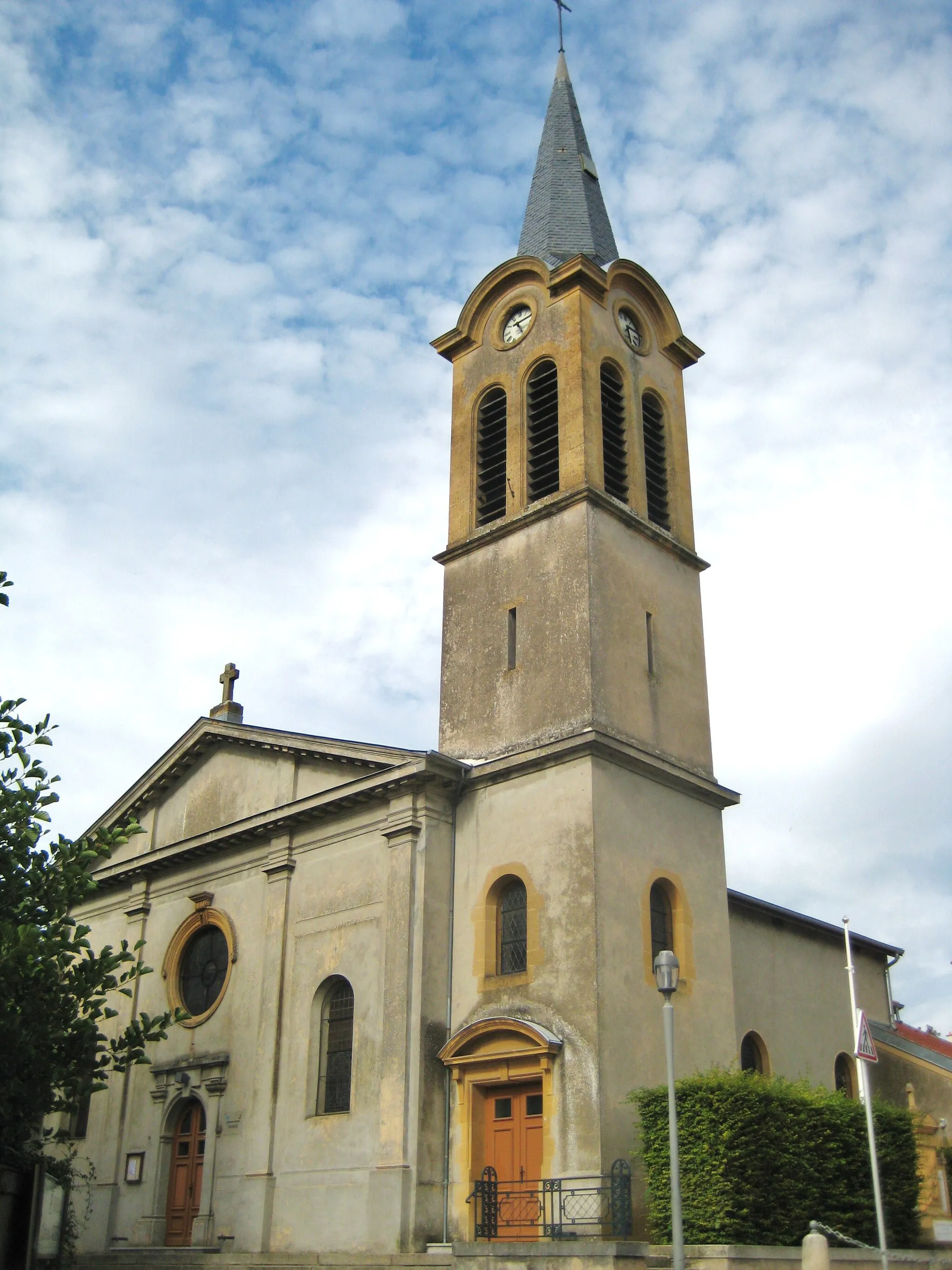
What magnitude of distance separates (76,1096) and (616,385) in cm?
1733

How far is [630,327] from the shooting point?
28.4 metres

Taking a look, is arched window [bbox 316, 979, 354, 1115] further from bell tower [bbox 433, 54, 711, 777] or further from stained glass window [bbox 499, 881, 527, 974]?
bell tower [bbox 433, 54, 711, 777]

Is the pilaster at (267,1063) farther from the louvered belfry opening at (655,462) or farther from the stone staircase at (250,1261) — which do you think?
the louvered belfry opening at (655,462)

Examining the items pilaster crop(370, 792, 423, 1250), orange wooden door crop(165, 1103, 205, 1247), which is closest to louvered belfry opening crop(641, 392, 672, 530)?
pilaster crop(370, 792, 423, 1250)

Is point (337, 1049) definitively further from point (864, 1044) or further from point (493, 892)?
point (864, 1044)

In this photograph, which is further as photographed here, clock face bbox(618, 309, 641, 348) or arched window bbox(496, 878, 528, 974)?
clock face bbox(618, 309, 641, 348)

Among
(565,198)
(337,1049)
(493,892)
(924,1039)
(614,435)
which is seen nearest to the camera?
(493,892)

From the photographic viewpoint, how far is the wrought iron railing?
18156 mm

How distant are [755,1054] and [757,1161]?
9217 millimetres

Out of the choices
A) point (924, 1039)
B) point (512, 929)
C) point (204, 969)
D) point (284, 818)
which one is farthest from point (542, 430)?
point (924, 1039)

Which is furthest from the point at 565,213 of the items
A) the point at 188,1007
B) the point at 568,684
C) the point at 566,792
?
the point at 188,1007

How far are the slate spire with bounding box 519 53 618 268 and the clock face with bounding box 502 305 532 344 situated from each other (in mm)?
1331

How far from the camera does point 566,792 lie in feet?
70.2

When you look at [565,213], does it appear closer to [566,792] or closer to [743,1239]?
[566,792]
